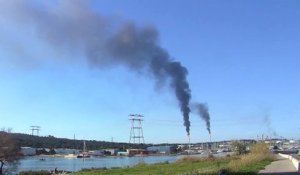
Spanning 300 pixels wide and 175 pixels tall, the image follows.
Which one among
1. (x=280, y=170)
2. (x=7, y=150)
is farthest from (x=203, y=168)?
(x=7, y=150)

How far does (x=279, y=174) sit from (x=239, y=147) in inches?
3139

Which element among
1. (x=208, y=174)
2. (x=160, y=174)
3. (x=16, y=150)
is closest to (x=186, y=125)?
(x=160, y=174)

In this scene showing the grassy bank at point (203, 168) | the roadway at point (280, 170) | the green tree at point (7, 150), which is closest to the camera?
the roadway at point (280, 170)

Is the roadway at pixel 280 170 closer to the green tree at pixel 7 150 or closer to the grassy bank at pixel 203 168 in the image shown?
the grassy bank at pixel 203 168

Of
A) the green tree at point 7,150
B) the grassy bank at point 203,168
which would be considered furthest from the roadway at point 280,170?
the green tree at point 7,150

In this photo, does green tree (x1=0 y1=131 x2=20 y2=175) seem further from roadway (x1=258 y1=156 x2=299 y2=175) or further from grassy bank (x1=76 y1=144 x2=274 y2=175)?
roadway (x1=258 y1=156 x2=299 y2=175)

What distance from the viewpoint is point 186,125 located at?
55219 mm

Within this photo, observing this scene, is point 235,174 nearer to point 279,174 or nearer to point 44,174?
point 279,174

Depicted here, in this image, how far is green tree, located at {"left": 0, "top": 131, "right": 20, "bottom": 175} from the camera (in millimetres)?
69144

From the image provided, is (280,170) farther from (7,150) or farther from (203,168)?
(7,150)

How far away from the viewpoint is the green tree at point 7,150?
69.1 m

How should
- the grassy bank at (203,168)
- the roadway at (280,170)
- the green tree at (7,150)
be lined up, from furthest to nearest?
the green tree at (7,150) → the grassy bank at (203,168) → the roadway at (280,170)

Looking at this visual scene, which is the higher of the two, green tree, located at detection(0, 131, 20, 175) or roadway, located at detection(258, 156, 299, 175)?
green tree, located at detection(0, 131, 20, 175)

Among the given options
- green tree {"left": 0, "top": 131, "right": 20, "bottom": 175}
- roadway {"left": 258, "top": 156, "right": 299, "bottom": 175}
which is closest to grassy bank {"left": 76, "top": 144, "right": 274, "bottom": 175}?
roadway {"left": 258, "top": 156, "right": 299, "bottom": 175}
